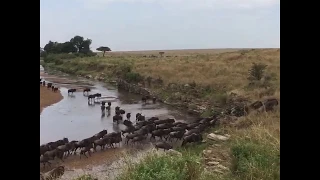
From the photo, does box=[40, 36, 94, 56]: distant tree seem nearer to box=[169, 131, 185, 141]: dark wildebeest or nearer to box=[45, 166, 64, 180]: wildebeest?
box=[169, 131, 185, 141]: dark wildebeest

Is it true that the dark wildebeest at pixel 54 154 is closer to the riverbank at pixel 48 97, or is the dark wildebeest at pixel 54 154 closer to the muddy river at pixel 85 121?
the muddy river at pixel 85 121

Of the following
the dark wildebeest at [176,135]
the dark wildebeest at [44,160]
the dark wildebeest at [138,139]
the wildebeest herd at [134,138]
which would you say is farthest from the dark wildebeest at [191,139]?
the dark wildebeest at [44,160]

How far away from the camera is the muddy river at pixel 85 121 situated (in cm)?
750

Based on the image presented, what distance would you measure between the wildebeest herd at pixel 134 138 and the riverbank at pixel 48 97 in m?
6.77

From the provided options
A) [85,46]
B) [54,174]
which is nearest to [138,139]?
[54,174]

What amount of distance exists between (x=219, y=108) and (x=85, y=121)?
4.68 metres

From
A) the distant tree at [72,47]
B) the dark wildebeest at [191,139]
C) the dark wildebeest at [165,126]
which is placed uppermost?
the distant tree at [72,47]

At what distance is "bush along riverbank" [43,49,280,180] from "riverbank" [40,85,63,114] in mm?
4051

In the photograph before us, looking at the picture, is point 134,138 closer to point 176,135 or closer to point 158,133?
point 158,133

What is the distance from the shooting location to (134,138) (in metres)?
8.88

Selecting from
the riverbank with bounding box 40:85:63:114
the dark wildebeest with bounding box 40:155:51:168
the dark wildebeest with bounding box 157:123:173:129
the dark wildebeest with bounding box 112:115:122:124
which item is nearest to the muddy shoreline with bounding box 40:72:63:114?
the riverbank with bounding box 40:85:63:114

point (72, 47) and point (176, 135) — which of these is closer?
point (176, 135)
